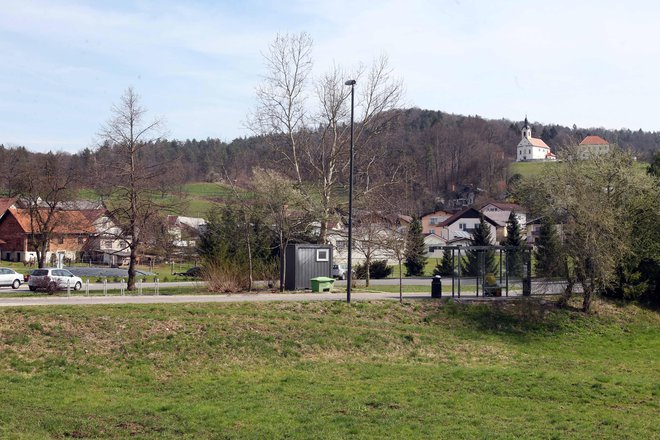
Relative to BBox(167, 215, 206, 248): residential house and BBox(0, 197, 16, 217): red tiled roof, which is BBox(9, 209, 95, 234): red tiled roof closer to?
BBox(167, 215, 206, 248): residential house

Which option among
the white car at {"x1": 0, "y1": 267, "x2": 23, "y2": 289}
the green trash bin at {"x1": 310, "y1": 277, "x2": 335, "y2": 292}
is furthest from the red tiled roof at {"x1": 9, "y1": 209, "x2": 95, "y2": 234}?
the green trash bin at {"x1": 310, "y1": 277, "x2": 335, "y2": 292}

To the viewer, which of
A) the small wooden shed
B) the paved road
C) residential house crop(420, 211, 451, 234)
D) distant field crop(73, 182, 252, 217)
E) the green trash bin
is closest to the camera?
the paved road

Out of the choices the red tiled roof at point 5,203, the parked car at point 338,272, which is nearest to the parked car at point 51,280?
the parked car at point 338,272

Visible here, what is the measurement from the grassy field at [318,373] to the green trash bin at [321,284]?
6658 mm

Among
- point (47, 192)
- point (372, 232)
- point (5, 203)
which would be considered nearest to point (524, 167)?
point (5, 203)

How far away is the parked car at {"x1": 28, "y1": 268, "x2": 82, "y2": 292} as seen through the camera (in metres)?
34.5

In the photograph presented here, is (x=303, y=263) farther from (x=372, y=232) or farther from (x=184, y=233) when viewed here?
(x=184, y=233)

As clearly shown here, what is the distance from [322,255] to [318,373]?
17.5 meters

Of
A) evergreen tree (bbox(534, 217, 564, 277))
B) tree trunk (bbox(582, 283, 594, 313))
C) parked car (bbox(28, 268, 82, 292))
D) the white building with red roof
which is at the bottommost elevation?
tree trunk (bbox(582, 283, 594, 313))

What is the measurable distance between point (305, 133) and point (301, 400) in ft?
112

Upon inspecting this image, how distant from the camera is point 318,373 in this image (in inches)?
728

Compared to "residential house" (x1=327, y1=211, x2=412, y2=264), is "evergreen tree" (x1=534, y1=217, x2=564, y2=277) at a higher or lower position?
lower

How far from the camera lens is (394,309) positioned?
1101 inches

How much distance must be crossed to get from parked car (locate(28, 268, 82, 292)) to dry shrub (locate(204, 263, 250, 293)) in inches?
275
